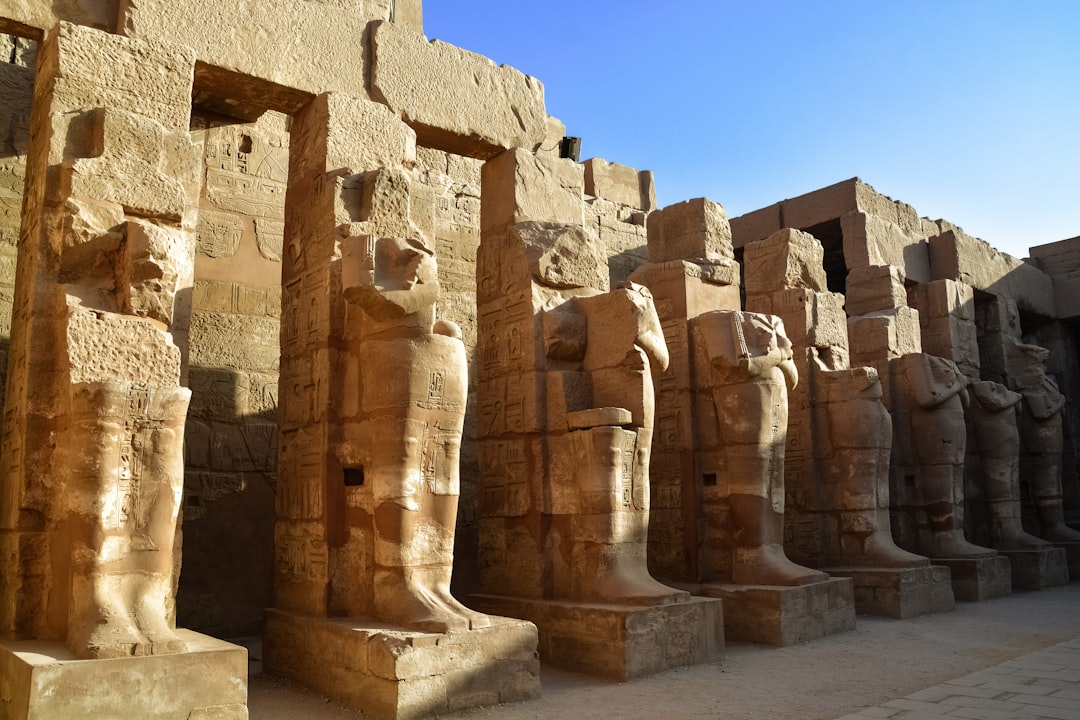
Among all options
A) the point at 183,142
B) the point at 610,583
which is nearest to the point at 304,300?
the point at 183,142

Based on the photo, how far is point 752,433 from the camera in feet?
23.2

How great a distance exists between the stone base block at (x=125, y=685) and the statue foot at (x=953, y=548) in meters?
7.42

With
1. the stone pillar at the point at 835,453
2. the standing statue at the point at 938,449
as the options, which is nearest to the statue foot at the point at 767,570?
the stone pillar at the point at 835,453

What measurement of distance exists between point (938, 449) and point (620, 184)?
16.4 ft

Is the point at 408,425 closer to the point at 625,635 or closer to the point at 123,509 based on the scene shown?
the point at 123,509

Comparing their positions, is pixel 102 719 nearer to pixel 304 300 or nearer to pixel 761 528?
pixel 304 300

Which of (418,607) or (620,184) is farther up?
(620,184)

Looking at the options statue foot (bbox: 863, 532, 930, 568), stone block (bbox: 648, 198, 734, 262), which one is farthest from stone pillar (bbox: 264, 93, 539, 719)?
statue foot (bbox: 863, 532, 930, 568)

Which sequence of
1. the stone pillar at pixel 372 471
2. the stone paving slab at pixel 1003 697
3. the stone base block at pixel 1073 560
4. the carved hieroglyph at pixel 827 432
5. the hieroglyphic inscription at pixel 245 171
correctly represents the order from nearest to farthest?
the stone paving slab at pixel 1003 697
the stone pillar at pixel 372 471
the hieroglyphic inscription at pixel 245 171
the carved hieroglyph at pixel 827 432
the stone base block at pixel 1073 560

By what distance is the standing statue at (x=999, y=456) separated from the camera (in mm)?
10352

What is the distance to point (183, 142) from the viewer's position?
5.10m

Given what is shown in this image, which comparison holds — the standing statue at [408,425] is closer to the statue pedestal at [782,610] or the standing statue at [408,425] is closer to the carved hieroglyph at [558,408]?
the carved hieroglyph at [558,408]

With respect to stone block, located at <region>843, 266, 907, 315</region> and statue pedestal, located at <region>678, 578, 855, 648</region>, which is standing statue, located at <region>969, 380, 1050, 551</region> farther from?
statue pedestal, located at <region>678, 578, 855, 648</region>

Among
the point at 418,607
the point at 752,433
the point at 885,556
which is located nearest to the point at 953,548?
the point at 885,556
